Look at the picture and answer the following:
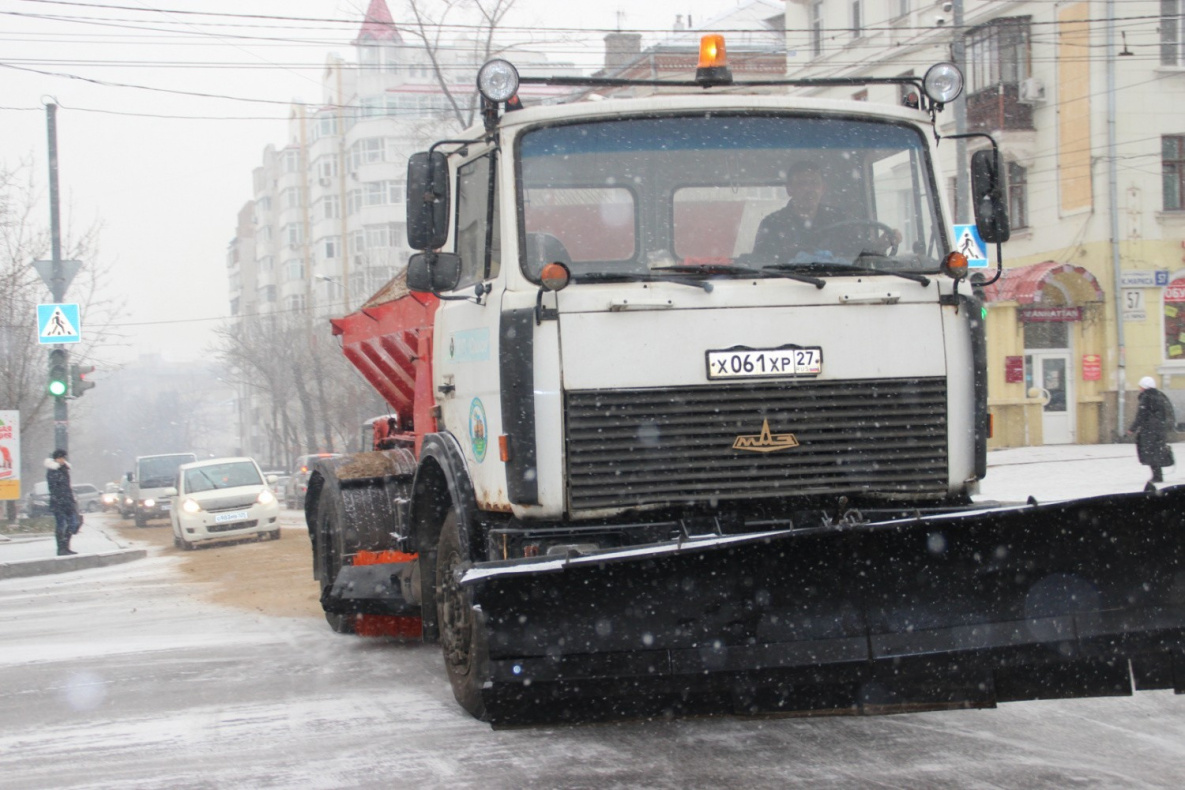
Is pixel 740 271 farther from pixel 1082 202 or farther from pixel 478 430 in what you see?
pixel 1082 202

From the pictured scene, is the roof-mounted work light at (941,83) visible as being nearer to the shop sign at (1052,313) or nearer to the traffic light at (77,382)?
the traffic light at (77,382)

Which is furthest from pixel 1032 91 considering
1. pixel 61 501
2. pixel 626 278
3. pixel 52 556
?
pixel 626 278

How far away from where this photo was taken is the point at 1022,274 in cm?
2950

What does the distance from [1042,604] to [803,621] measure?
0.84m

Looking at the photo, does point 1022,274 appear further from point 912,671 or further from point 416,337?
point 912,671

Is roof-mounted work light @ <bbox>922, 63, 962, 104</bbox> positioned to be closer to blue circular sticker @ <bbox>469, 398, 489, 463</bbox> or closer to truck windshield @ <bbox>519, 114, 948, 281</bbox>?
truck windshield @ <bbox>519, 114, 948, 281</bbox>

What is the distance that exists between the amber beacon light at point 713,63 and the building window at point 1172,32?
25277mm

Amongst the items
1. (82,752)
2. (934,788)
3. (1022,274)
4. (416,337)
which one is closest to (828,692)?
(934,788)

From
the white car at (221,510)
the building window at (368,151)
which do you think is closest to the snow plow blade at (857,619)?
the white car at (221,510)

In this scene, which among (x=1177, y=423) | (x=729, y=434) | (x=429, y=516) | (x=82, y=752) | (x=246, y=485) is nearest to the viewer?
(x=729, y=434)

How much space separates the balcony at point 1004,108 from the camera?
3023 cm

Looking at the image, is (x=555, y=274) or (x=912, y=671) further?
(x=555, y=274)

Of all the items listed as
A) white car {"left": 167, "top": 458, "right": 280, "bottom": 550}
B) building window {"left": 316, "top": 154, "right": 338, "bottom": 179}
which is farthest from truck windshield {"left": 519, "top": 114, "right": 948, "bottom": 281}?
building window {"left": 316, "top": 154, "right": 338, "bottom": 179}

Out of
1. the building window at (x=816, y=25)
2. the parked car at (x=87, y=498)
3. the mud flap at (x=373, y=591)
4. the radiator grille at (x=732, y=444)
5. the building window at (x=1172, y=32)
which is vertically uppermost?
the building window at (x=816, y=25)
